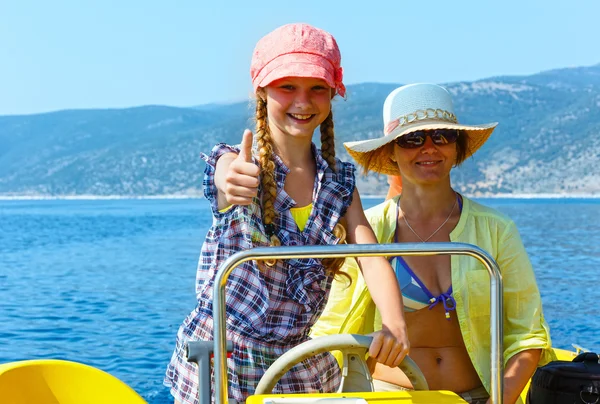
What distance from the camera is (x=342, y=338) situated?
1.84 m

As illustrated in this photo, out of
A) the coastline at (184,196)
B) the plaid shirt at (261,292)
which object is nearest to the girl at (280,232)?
the plaid shirt at (261,292)

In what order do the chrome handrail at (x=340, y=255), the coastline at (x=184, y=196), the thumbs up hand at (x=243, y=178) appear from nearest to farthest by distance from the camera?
the chrome handrail at (x=340, y=255), the thumbs up hand at (x=243, y=178), the coastline at (x=184, y=196)

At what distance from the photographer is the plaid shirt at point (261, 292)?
197 cm

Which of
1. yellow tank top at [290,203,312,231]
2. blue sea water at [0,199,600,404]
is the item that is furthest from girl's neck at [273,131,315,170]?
blue sea water at [0,199,600,404]

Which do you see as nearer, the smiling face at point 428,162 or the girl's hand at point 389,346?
the girl's hand at point 389,346

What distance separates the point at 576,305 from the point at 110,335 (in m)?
7.85

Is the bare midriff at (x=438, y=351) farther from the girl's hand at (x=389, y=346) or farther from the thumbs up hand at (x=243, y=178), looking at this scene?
the thumbs up hand at (x=243, y=178)

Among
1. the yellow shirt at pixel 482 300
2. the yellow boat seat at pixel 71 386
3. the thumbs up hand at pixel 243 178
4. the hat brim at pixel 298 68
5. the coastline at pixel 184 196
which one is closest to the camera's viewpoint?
the thumbs up hand at pixel 243 178

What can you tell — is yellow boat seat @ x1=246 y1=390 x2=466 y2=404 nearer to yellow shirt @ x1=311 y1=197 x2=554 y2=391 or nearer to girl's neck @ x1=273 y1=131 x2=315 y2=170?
girl's neck @ x1=273 y1=131 x2=315 y2=170

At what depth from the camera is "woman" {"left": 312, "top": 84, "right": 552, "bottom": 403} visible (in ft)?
7.88

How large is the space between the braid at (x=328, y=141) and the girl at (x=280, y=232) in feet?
0.17

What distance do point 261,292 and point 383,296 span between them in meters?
0.28

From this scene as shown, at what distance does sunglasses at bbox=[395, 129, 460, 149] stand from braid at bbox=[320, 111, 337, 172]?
16.6 inches

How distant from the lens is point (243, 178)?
1735 mm
